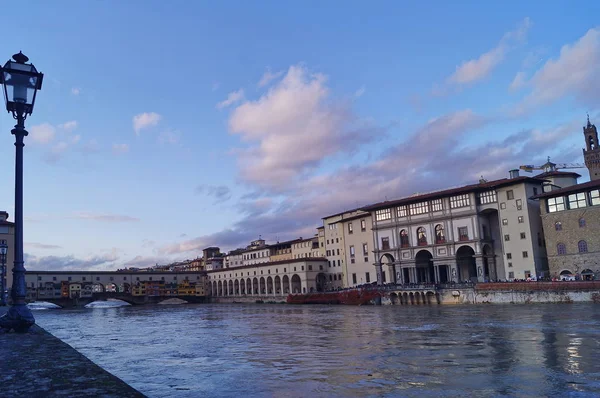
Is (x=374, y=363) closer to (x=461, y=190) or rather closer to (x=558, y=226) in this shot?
(x=558, y=226)

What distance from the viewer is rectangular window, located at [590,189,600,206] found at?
55081 millimetres

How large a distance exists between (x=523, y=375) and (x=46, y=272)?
118m

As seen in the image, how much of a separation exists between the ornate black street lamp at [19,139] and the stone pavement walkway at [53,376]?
11.5ft

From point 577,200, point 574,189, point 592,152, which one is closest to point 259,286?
point 577,200

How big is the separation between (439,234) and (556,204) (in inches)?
635

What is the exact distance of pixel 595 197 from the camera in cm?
5538

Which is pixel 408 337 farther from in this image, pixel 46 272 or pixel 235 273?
pixel 46 272

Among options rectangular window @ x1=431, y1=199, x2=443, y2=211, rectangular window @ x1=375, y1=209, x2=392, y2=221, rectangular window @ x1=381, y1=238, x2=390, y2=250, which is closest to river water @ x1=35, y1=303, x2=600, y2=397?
rectangular window @ x1=431, y1=199, x2=443, y2=211

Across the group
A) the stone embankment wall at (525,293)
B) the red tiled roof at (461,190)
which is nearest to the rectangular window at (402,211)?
the red tiled roof at (461,190)

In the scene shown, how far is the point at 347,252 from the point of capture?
300ft

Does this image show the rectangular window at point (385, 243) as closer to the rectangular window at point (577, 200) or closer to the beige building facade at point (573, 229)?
the beige building facade at point (573, 229)

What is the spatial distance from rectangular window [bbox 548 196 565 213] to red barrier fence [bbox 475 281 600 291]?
1015cm

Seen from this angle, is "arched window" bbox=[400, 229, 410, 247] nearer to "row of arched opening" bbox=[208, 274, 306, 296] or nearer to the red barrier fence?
the red barrier fence

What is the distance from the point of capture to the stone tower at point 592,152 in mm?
116625
